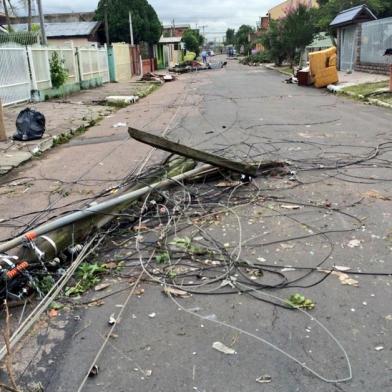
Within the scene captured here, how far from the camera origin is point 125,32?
158ft

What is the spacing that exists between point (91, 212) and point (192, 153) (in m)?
1.67

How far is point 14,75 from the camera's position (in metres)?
18.7

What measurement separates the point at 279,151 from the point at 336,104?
8.88m

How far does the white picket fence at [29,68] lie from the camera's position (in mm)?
17953

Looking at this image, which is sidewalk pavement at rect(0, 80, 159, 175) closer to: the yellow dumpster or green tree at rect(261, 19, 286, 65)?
the yellow dumpster

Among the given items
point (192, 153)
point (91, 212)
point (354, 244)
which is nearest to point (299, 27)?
point (192, 153)

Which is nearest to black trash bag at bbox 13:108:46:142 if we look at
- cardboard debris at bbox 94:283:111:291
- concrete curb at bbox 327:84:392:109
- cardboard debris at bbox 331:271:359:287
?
cardboard debris at bbox 94:283:111:291

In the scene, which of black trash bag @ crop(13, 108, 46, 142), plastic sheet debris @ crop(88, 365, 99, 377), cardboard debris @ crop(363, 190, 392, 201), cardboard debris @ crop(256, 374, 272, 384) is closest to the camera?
cardboard debris @ crop(256, 374, 272, 384)

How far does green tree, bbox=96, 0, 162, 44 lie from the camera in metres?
46.5

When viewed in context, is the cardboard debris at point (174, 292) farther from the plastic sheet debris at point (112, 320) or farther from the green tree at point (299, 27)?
the green tree at point (299, 27)

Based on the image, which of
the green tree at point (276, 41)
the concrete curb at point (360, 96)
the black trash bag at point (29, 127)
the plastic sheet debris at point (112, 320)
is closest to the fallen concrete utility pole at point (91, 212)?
the plastic sheet debris at point (112, 320)

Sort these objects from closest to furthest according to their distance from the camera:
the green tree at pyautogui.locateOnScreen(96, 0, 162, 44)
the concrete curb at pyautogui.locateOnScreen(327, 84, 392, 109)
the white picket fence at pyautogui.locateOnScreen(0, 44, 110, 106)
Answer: the concrete curb at pyautogui.locateOnScreen(327, 84, 392, 109) → the white picket fence at pyautogui.locateOnScreen(0, 44, 110, 106) → the green tree at pyautogui.locateOnScreen(96, 0, 162, 44)

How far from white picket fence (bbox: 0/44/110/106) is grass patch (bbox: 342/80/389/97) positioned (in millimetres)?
12784

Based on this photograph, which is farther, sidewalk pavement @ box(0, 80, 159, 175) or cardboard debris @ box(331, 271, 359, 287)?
sidewalk pavement @ box(0, 80, 159, 175)
